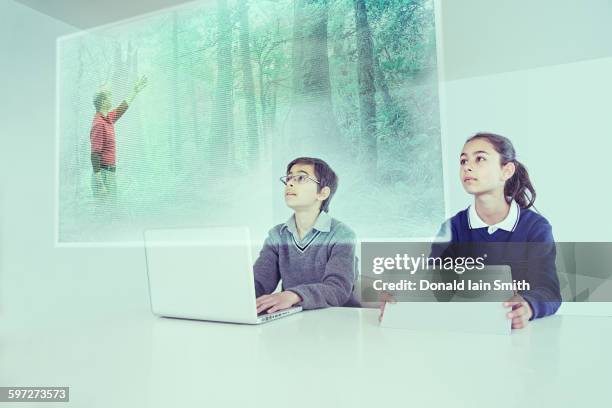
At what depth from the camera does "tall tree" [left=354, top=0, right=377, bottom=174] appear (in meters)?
2.07

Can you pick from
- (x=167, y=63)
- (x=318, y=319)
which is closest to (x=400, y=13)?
(x=167, y=63)

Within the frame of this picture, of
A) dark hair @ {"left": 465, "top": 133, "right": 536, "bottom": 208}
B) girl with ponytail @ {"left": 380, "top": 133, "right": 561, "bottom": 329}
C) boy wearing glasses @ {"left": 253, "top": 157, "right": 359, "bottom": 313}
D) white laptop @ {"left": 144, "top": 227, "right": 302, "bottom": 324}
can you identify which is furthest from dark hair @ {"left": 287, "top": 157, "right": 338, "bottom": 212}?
white laptop @ {"left": 144, "top": 227, "right": 302, "bottom": 324}

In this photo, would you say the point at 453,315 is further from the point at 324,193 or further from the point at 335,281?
the point at 324,193

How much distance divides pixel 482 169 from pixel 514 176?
0.15 meters

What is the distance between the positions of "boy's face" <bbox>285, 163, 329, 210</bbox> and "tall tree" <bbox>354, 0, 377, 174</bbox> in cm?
27

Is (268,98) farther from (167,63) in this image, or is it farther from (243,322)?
(243,322)

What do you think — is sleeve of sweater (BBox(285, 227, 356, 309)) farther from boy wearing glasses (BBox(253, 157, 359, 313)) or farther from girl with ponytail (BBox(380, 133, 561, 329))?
girl with ponytail (BBox(380, 133, 561, 329))

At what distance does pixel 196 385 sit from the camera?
0.51m

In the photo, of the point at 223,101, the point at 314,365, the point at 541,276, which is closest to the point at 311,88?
the point at 223,101

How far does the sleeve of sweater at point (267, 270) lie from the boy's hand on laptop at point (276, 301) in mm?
373

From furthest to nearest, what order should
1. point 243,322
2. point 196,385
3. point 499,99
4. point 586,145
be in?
1. point 499,99
2. point 586,145
3. point 243,322
4. point 196,385

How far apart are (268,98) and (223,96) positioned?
222 millimetres

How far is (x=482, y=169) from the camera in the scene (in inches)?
65.0

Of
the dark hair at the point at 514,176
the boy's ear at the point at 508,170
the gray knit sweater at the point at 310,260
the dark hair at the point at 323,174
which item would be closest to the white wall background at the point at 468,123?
the dark hair at the point at 514,176
